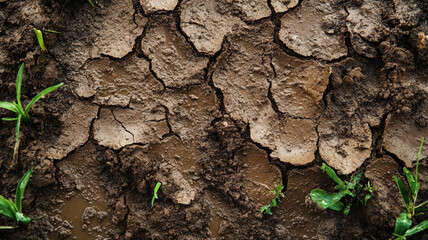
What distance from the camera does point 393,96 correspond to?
73.1 inches

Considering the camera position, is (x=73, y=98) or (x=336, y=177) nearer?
(x=336, y=177)

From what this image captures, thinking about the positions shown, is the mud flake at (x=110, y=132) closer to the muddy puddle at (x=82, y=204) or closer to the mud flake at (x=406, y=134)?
the muddy puddle at (x=82, y=204)

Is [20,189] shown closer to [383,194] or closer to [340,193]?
[340,193]

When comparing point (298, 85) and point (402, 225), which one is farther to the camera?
point (298, 85)

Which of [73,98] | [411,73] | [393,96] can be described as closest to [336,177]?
[393,96]

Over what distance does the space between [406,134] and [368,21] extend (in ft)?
2.28

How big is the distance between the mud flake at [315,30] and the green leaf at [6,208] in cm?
175

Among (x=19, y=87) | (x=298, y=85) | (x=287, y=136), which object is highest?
(x=19, y=87)

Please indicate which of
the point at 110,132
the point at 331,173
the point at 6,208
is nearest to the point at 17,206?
the point at 6,208

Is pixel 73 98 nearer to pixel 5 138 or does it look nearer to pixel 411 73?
pixel 5 138

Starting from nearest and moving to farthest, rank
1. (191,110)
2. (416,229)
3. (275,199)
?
(416,229) < (275,199) < (191,110)

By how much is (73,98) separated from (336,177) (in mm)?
1548

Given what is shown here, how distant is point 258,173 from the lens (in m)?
1.88

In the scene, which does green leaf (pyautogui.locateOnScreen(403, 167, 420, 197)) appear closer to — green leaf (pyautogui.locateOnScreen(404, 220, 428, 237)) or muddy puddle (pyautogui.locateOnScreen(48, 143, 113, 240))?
green leaf (pyautogui.locateOnScreen(404, 220, 428, 237))
